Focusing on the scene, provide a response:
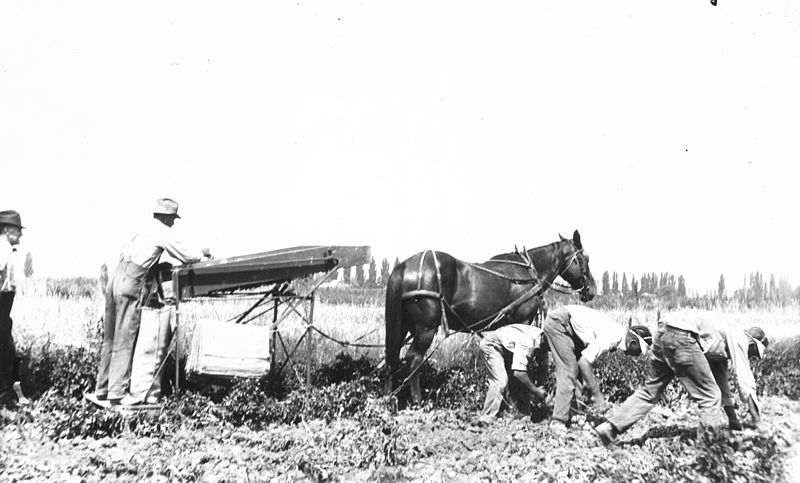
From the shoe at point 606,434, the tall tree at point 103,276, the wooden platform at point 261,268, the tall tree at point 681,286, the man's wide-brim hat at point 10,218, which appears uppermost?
the man's wide-brim hat at point 10,218

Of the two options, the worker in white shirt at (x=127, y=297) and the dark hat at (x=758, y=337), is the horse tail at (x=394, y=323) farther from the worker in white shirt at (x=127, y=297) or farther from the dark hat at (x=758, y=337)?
the dark hat at (x=758, y=337)

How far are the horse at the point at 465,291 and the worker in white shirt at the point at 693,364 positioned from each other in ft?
8.26

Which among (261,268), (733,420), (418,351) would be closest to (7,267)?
(261,268)

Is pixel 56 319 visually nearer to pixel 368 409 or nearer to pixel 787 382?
pixel 368 409

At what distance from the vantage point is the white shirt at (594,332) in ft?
23.6

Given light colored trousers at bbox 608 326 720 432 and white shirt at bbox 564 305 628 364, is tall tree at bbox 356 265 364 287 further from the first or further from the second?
light colored trousers at bbox 608 326 720 432

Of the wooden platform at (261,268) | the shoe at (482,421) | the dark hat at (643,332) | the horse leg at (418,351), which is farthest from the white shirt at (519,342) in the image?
the wooden platform at (261,268)

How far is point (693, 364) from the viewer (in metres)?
6.13

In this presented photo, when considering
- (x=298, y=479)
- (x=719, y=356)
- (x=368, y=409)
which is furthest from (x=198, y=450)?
(x=719, y=356)

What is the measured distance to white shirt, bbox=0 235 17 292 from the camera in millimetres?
7121

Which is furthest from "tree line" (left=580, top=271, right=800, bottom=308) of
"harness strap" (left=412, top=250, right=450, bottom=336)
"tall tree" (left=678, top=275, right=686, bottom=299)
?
"harness strap" (left=412, top=250, right=450, bottom=336)

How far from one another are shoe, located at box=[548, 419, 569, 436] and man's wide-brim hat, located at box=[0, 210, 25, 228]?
6.39 metres

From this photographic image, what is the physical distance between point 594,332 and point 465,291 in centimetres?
185

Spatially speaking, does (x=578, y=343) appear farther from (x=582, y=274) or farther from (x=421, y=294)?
(x=582, y=274)
